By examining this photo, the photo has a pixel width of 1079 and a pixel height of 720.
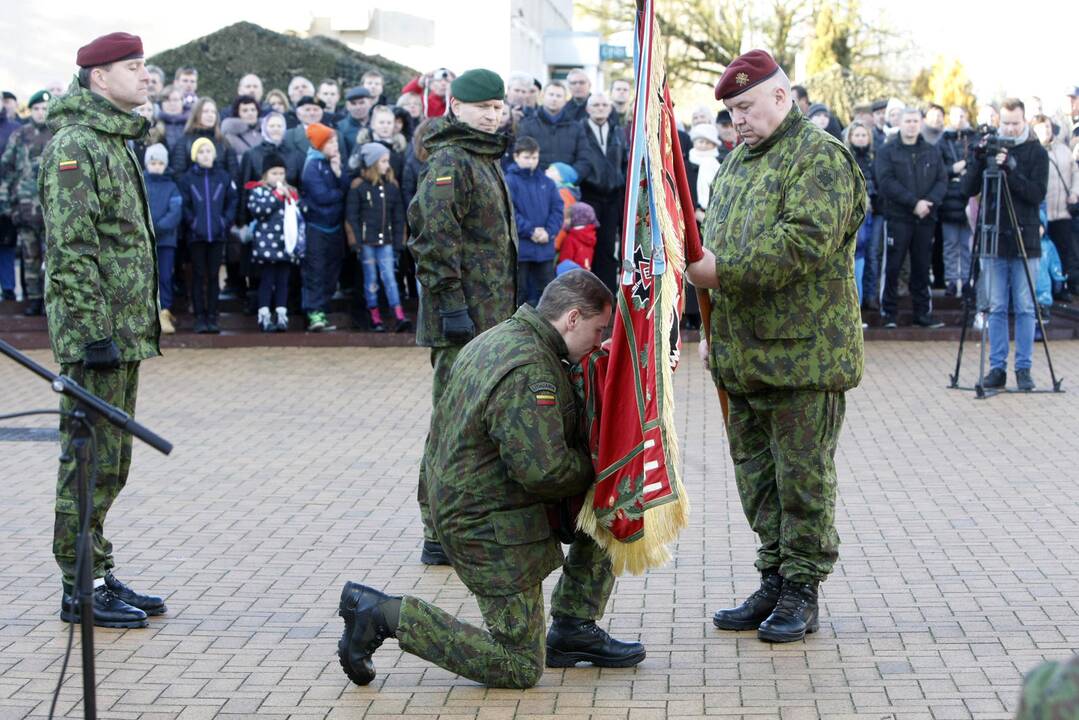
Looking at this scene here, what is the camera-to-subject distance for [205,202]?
13414 mm

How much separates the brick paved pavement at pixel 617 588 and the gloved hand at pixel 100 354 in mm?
1074

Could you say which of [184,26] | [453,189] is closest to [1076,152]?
[453,189]

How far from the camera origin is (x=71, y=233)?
5.66m

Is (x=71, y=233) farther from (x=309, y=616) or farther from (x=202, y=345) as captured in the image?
(x=202, y=345)

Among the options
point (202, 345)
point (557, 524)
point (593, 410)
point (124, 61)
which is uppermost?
point (124, 61)

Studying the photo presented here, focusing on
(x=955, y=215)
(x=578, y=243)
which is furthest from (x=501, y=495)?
(x=955, y=215)

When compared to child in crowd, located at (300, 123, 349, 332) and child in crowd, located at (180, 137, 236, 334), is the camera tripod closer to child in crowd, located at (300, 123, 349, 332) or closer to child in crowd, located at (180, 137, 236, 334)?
child in crowd, located at (300, 123, 349, 332)

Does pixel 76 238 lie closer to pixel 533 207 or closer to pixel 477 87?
pixel 477 87

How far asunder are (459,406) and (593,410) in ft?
1.59

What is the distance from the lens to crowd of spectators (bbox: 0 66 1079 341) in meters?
13.5

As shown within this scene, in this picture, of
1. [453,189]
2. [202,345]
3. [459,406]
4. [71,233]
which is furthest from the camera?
[202,345]

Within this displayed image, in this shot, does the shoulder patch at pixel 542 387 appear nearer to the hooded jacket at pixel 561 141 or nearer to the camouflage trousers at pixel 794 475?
the camouflage trousers at pixel 794 475

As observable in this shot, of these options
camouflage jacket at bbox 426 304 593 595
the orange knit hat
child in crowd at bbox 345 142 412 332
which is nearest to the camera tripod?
child in crowd at bbox 345 142 412 332

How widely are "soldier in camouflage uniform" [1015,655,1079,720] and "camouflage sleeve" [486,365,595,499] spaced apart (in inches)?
117
